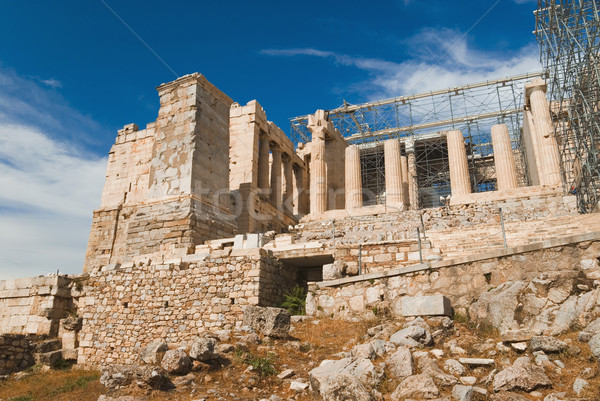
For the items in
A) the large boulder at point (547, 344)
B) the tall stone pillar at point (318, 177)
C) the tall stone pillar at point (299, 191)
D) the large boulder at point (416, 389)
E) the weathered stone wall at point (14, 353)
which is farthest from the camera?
the tall stone pillar at point (299, 191)

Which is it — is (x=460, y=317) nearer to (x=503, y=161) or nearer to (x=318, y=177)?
(x=503, y=161)

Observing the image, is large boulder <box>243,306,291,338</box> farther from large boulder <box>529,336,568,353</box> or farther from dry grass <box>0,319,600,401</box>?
large boulder <box>529,336,568,353</box>

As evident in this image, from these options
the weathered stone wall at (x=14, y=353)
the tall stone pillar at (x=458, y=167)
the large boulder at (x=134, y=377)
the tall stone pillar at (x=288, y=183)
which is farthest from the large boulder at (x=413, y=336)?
the tall stone pillar at (x=288, y=183)

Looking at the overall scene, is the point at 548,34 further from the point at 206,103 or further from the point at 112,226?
the point at 112,226

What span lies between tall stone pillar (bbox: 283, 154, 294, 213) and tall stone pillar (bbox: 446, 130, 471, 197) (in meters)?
8.63

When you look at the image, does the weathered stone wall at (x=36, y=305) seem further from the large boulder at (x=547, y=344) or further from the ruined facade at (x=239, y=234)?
the large boulder at (x=547, y=344)

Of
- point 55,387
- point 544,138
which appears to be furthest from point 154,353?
point 544,138

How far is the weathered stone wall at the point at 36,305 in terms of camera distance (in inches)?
494

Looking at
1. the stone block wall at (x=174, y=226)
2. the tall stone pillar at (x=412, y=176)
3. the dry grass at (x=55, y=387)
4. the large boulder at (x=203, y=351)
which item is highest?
the tall stone pillar at (x=412, y=176)

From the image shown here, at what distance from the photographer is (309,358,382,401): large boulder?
4898 mm

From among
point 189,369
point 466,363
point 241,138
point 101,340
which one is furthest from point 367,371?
point 241,138

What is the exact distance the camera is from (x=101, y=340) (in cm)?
1130

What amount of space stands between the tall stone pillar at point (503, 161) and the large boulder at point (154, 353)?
774 inches

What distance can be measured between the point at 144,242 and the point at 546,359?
39.4 feet
